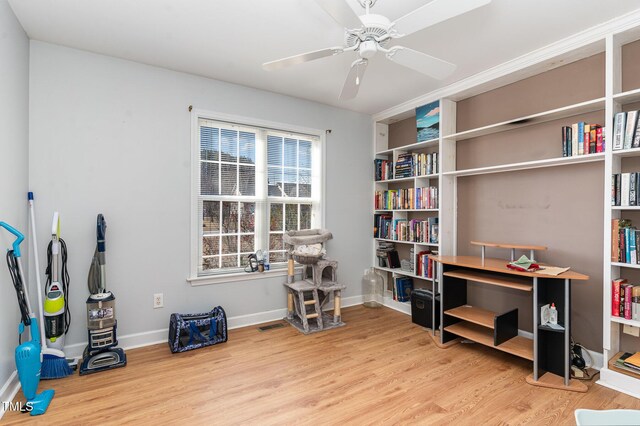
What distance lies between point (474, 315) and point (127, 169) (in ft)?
11.1

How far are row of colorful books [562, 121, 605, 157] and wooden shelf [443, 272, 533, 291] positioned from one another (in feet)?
3.57

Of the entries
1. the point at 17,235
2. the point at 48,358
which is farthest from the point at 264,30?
the point at 48,358

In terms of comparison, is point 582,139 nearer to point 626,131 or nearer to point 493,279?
point 626,131

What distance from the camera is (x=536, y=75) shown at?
114 inches

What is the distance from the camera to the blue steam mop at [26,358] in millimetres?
1963

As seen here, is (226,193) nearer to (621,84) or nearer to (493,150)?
(493,150)

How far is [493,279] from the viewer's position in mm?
2668

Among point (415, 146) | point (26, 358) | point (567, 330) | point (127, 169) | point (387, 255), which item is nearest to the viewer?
point (26, 358)

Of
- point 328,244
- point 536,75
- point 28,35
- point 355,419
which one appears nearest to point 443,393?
point 355,419

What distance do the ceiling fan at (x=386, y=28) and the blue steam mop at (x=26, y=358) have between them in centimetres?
206

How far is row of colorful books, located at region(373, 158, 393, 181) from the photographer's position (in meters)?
4.25

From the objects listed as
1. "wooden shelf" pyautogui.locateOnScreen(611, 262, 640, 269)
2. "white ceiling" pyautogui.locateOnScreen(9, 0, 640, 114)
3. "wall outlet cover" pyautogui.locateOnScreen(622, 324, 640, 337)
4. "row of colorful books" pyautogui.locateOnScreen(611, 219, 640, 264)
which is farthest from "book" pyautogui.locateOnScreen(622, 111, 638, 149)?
"wall outlet cover" pyautogui.locateOnScreen(622, 324, 640, 337)

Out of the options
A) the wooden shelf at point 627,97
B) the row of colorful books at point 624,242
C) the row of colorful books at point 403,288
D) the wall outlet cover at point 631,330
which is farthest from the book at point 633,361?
the row of colorful books at point 403,288

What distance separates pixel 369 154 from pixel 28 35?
3556mm
